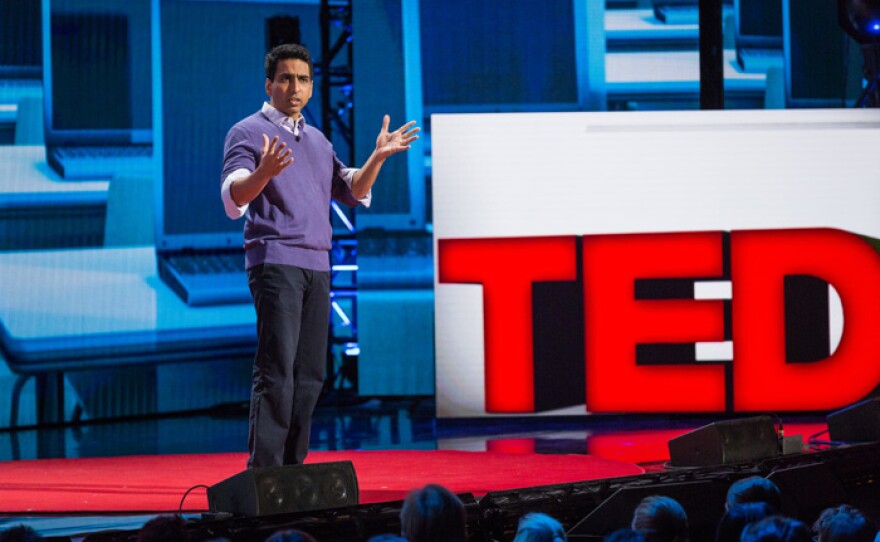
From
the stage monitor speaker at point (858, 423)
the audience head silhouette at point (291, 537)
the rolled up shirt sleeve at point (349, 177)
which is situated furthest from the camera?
the stage monitor speaker at point (858, 423)

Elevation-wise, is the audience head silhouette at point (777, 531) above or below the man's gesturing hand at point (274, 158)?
below

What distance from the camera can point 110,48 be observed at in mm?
7520

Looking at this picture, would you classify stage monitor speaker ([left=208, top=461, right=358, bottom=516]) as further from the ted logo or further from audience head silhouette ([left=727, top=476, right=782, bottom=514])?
the ted logo

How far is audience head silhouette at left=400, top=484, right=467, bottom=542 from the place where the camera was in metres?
2.06

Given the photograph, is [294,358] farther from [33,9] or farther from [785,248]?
[33,9]

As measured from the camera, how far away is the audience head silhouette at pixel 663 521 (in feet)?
7.18

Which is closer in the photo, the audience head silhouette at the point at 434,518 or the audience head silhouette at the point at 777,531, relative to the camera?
the audience head silhouette at the point at 777,531

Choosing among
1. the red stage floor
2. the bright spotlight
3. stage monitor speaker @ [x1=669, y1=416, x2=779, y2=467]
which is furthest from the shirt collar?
the bright spotlight

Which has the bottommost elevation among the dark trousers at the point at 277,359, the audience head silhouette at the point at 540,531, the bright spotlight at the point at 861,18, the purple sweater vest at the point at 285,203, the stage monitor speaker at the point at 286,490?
the stage monitor speaker at the point at 286,490

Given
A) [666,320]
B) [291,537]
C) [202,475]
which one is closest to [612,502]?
[291,537]

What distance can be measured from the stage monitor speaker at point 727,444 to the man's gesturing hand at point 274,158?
5.20 feet

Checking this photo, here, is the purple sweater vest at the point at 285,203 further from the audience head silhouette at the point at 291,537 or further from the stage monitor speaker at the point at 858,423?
the stage monitor speaker at the point at 858,423

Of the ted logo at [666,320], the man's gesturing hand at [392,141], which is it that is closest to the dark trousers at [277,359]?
the man's gesturing hand at [392,141]

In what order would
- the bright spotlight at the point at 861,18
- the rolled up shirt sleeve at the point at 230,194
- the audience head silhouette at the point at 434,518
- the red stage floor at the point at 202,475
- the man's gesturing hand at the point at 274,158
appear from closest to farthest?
1. the audience head silhouette at the point at 434,518
2. the man's gesturing hand at the point at 274,158
3. the rolled up shirt sleeve at the point at 230,194
4. the red stage floor at the point at 202,475
5. the bright spotlight at the point at 861,18
